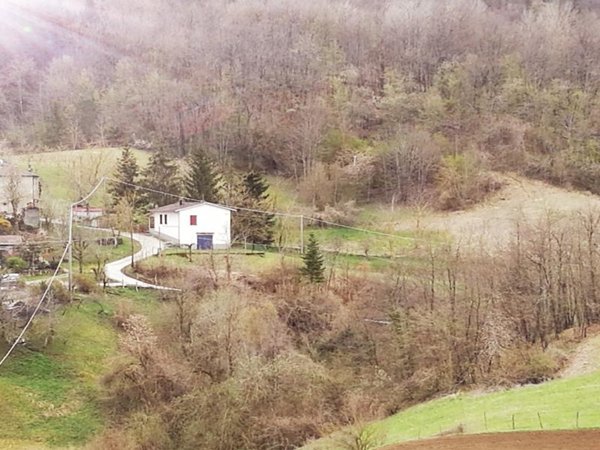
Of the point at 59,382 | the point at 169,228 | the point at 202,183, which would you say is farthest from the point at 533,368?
the point at 202,183

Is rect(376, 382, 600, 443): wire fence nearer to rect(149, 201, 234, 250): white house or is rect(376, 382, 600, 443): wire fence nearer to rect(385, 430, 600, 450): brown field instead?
rect(385, 430, 600, 450): brown field

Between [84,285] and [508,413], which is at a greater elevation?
[84,285]

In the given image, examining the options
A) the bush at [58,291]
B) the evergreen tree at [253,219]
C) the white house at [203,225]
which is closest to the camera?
the bush at [58,291]

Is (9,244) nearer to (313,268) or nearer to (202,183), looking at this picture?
(313,268)

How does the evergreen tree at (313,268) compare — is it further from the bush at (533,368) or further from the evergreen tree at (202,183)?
the evergreen tree at (202,183)

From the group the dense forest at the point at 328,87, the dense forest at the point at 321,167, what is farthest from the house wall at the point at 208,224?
the dense forest at the point at 328,87

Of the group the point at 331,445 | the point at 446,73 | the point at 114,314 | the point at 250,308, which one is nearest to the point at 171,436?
the point at 331,445
